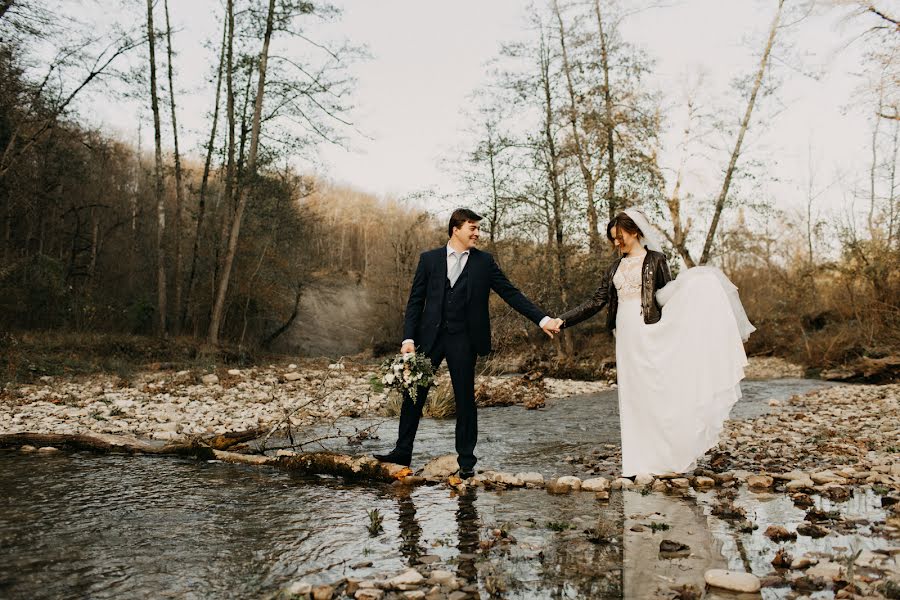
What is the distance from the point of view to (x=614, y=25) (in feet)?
76.8

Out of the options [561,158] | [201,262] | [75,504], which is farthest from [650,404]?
[201,262]

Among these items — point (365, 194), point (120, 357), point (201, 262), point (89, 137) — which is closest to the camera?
point (120, 357)

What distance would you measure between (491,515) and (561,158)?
64.4 feet

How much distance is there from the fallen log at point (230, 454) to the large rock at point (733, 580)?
3035mm

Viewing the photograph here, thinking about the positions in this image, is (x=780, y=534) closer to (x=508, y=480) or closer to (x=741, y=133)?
(x=508, y=480)

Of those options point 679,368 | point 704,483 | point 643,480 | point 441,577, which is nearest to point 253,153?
point 679,368

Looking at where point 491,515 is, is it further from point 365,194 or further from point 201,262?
point 365,194

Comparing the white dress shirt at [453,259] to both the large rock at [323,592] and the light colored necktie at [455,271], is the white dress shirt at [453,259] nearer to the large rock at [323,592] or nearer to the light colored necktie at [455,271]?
the light colored necktie at [455,271]

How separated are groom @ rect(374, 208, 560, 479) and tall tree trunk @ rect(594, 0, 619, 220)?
16.6 m

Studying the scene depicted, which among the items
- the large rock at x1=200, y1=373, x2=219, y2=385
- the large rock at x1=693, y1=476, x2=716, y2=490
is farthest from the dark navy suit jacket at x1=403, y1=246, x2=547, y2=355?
the large rock at x1=200, y1=373, x2=219, y2=385

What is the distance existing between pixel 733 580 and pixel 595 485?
89.9 inches

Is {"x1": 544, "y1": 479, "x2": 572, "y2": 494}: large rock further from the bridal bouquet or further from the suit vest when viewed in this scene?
the suit vest

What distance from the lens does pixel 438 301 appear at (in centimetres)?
583

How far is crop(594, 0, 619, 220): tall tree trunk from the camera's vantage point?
22.0m
